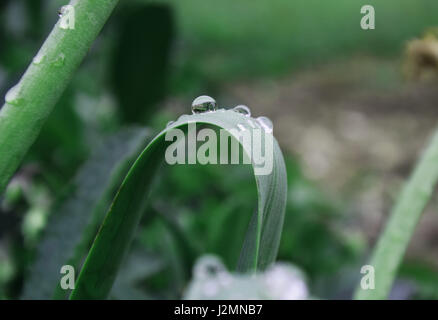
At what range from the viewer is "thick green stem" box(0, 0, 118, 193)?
0.43 m

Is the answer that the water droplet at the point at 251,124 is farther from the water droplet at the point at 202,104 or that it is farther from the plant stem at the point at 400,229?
the plant stem at the point at 400,229

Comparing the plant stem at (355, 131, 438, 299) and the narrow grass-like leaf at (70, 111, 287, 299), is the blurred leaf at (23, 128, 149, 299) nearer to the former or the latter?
the narrow grass-like leaf at (70, 111, 287, 299)

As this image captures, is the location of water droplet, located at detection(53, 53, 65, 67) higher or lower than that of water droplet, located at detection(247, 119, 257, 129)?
higher

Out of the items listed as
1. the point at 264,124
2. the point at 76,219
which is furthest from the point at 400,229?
the point at 76,219

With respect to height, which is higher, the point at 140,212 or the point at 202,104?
the point at 202,104

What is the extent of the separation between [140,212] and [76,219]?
0.76 feet

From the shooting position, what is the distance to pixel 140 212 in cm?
52

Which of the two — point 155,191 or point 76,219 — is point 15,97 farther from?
point 155,191

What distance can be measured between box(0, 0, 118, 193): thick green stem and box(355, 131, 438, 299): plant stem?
0.36m

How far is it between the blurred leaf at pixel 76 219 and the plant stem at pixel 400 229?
1.00 ft

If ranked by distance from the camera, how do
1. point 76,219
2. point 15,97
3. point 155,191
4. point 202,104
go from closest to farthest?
point 15,97 → point 202,104 → point 76,219 → point 155,191

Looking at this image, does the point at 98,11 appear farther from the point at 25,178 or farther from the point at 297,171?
the point at 297,171

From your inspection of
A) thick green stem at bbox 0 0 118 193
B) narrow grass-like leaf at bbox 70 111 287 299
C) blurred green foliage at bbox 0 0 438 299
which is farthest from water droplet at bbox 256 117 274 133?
blurred green foliage at bbox 0 0 438 299
